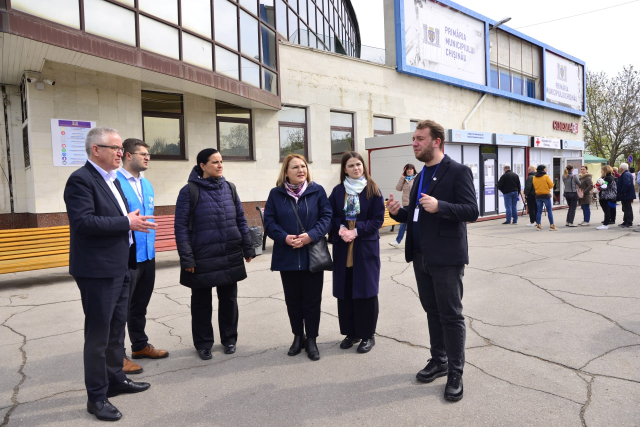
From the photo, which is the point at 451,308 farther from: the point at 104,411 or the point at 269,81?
the point at 269,81

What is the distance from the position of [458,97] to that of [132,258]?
1933cm

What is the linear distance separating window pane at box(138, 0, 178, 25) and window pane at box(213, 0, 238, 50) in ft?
4.04

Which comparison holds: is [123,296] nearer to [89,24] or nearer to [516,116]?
[89,24]

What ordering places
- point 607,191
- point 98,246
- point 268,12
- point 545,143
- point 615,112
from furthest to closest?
1. point 615,112
2. point 545,143
3. point 268,12
4. point 607,191
5. point 98,246

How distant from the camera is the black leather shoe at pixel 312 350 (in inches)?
152

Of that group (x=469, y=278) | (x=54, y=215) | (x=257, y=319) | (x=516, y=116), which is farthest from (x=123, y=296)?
(x=516, y=116)

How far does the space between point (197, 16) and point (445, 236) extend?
9.40 meters

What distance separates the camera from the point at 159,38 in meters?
9.50

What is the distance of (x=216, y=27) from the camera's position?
1091 centimetres

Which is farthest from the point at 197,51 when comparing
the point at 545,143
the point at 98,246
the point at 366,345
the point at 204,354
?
the point at 545,143

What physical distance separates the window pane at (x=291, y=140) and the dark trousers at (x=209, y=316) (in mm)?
10531

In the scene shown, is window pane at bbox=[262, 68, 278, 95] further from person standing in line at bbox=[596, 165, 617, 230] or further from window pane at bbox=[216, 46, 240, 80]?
person standing in line at bbox=[596, 165, 617, 230]

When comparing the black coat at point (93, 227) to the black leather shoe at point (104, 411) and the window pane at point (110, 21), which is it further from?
the window pane at point (110, 21)

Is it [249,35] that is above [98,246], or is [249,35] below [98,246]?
above
